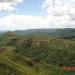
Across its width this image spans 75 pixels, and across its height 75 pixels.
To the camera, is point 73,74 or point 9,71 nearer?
point 9,71

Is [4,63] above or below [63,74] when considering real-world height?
above

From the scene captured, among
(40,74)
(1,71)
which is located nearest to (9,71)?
(1,71)

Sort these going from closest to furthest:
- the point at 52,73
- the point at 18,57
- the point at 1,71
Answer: the point at 1,71
the point at 52,73
the point at 18,57

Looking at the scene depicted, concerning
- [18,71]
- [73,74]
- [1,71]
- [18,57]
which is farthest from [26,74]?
[73,74]

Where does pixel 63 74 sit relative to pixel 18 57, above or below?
below

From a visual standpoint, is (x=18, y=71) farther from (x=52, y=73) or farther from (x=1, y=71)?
(x=52, y=73)

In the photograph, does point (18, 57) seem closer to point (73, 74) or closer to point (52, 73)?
point (52, 73)

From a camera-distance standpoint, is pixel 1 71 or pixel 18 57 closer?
pixel 1 71

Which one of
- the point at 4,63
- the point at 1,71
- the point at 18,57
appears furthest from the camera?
the point at 18,57

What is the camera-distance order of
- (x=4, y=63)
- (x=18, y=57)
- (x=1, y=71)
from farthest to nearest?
1. (x=18, y=57)
2. (x=4, y=63)
3. (x=1, y=71)
